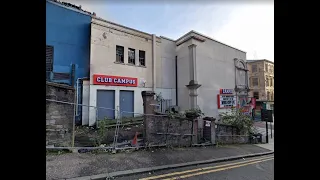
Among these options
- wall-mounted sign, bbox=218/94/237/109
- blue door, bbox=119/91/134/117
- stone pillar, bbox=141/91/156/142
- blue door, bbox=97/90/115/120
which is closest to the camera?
stone pillar, bbox=141/91/156/142

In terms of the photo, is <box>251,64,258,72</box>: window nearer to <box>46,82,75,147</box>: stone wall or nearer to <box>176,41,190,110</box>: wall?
<box>176,41,190,110</box>: wall

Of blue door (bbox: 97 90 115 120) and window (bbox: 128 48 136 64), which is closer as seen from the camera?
blue door (bbox: 97 90 115 120)

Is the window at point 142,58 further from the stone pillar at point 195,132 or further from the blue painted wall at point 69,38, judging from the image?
the stone pillar at point 195,132

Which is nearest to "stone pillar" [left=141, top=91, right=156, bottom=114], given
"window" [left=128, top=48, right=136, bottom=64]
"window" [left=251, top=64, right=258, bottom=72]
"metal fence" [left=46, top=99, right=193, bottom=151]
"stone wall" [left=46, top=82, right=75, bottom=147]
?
"metal fence" [left=46, top=99, right=193, bottom=151]

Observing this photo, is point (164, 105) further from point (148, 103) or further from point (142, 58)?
point (148, 103)

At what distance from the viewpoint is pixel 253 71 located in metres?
33.8

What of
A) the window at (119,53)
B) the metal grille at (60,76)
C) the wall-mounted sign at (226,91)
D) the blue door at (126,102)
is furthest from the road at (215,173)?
the wall-mounted sign at (226,91)

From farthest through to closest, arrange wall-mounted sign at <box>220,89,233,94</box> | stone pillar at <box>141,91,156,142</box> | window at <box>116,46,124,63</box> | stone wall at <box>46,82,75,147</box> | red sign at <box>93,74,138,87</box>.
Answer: wall-mounted sign at <box>220,89,233,94</box> < window at <box>116,46,124,63</box> < red sign at <box>93,74,138,87</box> < stone pillar at <box>141,91,156,142</box> < stone wall at <box>46,82,75,147</box>

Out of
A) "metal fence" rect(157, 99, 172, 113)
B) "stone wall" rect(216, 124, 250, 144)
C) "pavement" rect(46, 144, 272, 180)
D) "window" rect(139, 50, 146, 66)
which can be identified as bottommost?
"stone wall" rect(216, 124, 250, 144)

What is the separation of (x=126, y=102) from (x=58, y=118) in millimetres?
7712

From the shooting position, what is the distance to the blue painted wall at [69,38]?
11.0 metres

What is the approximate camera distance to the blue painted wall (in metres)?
11.0
